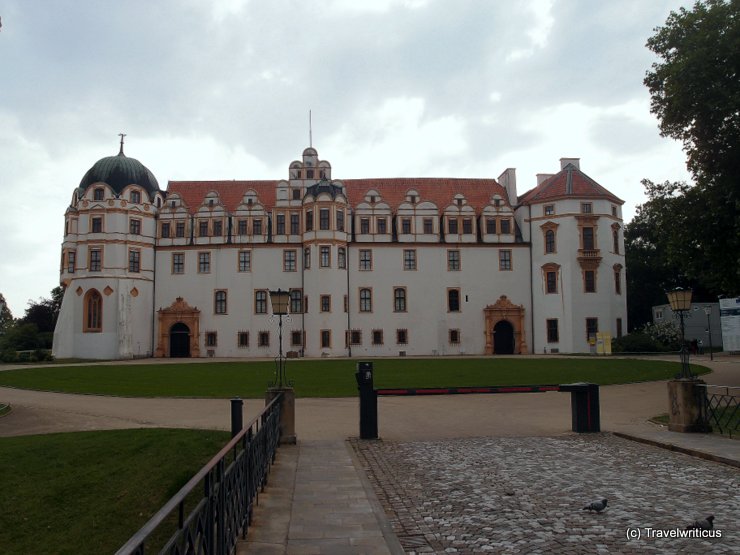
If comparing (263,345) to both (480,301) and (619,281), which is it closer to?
(480,301)

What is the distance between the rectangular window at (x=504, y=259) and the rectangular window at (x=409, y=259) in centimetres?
734

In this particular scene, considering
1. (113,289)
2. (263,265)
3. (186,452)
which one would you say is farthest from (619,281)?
(186,452)

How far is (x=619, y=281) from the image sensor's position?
166 feet

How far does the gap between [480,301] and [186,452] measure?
1658 inches

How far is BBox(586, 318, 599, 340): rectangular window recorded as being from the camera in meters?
48.6

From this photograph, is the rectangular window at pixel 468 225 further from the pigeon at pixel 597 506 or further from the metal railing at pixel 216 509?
the pigeon at pixel 597 506

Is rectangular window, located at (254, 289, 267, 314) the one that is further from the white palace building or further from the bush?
the bush

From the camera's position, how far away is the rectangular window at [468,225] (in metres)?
52.9

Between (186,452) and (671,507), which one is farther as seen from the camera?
(186,452)

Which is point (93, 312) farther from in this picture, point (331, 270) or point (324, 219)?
point (324, 219)

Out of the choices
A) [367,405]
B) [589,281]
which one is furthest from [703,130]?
[589,281]

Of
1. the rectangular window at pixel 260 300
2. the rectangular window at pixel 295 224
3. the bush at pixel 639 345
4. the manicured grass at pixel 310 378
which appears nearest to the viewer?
the manicured grass at pixel 310 378

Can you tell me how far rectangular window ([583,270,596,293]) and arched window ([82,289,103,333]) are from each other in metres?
38.6

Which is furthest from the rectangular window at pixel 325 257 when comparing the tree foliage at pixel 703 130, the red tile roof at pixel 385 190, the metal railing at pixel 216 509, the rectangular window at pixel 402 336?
the metal railing at pixel 216 509
